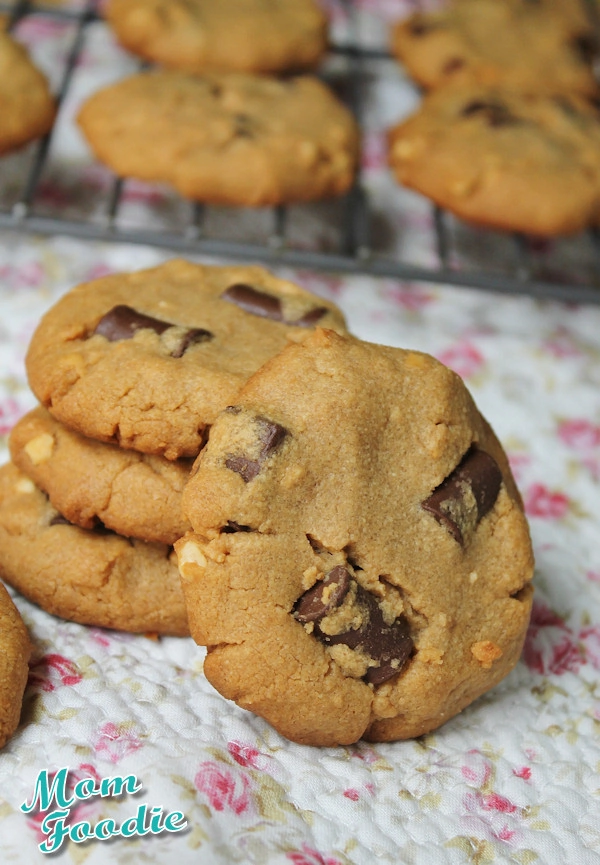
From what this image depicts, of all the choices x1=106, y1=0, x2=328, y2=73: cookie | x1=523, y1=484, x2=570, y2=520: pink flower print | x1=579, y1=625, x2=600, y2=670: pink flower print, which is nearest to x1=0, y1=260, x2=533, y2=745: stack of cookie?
x1=579, y1=625, x2=600, y2=670: pink flower print

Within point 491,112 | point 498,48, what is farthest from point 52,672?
point 498,48

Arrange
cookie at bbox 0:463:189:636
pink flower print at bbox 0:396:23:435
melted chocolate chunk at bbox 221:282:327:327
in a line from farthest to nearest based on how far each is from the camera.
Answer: pink flower print at bbox 0:396:23:435, melted chocolate chunk at bbox 221:282:327:327, cookie at bbox 0:463:189:636

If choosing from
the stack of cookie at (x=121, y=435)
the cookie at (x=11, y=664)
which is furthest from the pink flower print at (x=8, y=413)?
the cookie at (x=11, y=664)

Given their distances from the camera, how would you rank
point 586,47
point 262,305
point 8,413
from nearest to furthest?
point 262,305, point 8,413, point 586,47

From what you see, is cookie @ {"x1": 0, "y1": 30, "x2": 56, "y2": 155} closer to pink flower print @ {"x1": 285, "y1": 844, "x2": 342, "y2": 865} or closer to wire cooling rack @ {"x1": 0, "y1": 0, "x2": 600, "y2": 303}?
wire cooling rack @ {"x1": 0, "y1": 0, "x2": 600, "y2": 303}

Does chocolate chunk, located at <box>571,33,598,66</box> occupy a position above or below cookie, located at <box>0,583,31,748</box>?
A: above

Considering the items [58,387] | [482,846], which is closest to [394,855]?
[482,846]

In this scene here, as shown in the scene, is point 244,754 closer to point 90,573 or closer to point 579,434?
point 90,573
